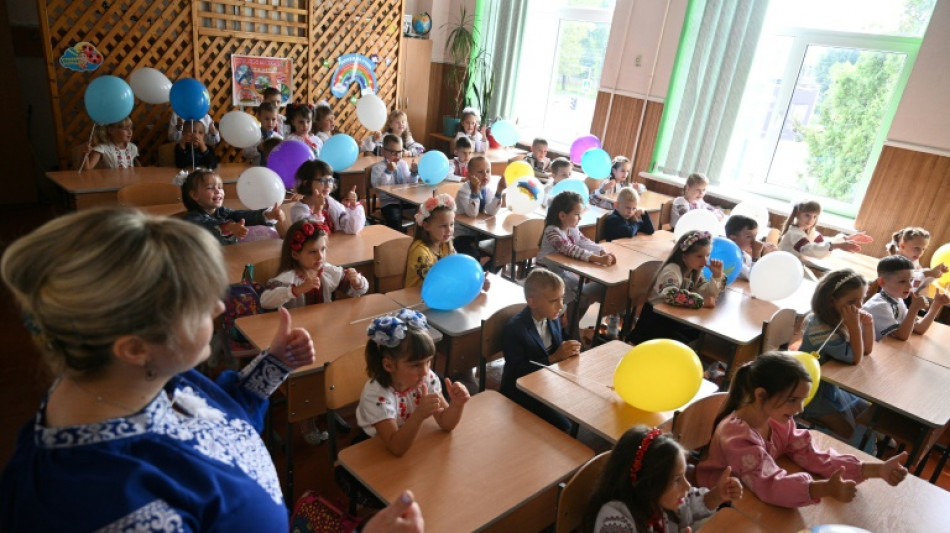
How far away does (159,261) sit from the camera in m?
0.74

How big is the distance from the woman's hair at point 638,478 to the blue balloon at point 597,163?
403cm

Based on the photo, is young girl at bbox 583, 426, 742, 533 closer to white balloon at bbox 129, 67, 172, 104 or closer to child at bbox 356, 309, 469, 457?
child at bbox 356, 309, 469, 457

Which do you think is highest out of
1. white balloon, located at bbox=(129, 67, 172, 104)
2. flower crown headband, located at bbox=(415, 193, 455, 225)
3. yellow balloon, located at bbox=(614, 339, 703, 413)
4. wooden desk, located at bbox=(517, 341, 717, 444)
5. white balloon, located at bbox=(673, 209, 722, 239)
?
white balloon, located at bbox=(129, 67, 172, 104)

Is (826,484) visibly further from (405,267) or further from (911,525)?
(405,267)

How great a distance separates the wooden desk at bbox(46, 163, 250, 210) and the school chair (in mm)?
2763

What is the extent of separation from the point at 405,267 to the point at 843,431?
93.0 inches

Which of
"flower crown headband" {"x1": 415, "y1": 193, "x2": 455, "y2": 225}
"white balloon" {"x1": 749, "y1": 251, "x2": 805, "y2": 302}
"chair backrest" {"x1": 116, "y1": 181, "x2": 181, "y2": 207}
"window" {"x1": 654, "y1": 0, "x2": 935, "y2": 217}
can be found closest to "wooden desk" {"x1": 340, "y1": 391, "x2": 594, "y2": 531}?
"flower crown headband" {"x1": 415, "y1": 193, "x2": 455, "y2": 225}

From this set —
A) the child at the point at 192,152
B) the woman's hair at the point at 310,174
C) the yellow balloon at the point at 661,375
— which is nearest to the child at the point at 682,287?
the yellow balloon at the point at 661,375

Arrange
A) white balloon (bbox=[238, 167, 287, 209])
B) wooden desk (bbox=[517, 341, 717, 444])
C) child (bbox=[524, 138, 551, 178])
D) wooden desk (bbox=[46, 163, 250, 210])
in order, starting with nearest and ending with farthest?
wooden desk (bbox=[517, 341, 717, 444])
white balloon (bbox=[238, 167, 287, 209])
wooden desk (bbox=[46, 163, 250, 210])
child (bbox=[524, 138, 551, 178])

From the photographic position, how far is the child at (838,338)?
269 cm

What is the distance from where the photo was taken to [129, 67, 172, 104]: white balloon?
4938mm

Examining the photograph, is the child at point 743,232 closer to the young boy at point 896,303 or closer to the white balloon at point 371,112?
the young boy at point 896,303

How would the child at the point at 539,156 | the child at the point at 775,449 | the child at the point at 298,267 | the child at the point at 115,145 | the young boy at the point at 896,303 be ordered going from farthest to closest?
1. the child at the point at 539,156
2. the child at the point at 115,145
3. the young boy at the point at 896,303
4. the child at the point at 298,267
5. the child at the point at 775,449

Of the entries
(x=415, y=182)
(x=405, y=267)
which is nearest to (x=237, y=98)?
(x=415, y=182)
